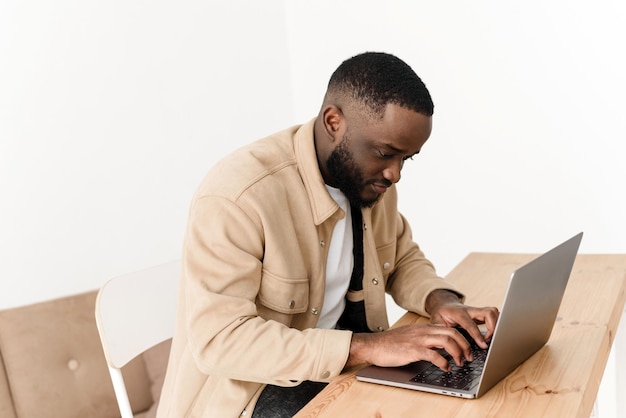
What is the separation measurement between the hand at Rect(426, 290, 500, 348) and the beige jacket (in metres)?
0.04

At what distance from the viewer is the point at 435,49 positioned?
9.13 feet

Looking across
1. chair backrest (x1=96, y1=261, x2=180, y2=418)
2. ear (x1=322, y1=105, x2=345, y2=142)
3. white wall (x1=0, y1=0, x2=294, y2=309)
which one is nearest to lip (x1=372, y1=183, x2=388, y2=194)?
ear (x1=322, y1=105, x2=345, y2=142)

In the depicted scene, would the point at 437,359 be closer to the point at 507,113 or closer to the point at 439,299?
the point at 439,299

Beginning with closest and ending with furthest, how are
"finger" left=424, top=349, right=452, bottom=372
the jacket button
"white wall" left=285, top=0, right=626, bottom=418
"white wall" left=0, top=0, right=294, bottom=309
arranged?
1. "finger" left=424, top=349, right=452, bottom=372
2. the jacket button
3. "white wall" left=0, top=0, right=294, bottom=309
4. "white wall" left=285, top=0, right=626, bottom=418

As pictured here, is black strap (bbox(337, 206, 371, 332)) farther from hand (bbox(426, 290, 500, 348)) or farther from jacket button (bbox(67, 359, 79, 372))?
jacket button (bbox(67, 359, 79, 372))

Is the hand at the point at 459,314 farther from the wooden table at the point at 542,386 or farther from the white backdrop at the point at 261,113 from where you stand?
the white backdrop at the point at 261,113

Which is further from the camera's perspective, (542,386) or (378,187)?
(378,187)

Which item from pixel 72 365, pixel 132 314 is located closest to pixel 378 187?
pixel 132 314

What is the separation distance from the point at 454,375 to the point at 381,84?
50 centimetres

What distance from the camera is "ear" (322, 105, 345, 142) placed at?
4.42 feet

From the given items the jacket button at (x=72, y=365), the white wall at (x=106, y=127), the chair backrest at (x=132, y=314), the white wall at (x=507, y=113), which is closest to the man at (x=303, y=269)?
the chair backrest at (x=132, y=314)

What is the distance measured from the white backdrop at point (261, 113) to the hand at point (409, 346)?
52.1 inches

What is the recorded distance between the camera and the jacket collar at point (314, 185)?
137 centimetres

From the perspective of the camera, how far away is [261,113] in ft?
9.64
